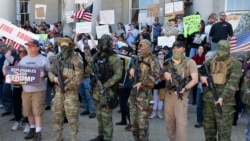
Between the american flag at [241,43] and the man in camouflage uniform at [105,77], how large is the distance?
77.3 inches

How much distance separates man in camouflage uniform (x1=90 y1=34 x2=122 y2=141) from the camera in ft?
21.5

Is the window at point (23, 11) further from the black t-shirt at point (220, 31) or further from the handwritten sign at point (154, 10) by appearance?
the black t-shirt at point (220, 31)

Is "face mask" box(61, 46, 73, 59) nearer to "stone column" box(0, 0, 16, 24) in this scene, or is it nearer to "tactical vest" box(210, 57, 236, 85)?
"tactical vest" box(210, 57, 236, 85)

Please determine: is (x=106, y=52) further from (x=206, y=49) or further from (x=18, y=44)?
(x=206, y=49)

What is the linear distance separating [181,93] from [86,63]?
2002 millimetres

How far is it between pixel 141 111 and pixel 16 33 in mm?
2865

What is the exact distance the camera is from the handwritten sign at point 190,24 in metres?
11.4

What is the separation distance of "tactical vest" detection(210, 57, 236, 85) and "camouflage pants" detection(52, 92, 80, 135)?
7.58 ft

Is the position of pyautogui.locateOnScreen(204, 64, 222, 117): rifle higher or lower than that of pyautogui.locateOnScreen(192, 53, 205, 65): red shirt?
lower

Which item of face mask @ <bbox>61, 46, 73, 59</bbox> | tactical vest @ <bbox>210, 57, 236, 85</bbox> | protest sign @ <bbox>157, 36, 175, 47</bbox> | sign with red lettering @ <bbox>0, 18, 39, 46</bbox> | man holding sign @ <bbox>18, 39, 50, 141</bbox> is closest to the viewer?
tactical vest @ <bbox>210, 57, 236, 85</bbox>

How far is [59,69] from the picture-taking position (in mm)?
6398

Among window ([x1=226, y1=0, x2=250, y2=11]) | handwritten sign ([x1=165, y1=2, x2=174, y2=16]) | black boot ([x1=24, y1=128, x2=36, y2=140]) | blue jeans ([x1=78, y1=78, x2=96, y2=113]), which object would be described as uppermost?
window ([x1=226, y1=0, x2=250, y2=11])

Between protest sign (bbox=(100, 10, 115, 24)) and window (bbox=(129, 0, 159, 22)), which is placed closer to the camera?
protest sign (bbox=(100, 10, 115, 24))

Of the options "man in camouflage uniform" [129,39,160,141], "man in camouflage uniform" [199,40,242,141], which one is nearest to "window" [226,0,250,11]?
"man in camouflage uniform" [129,39,160,141]
